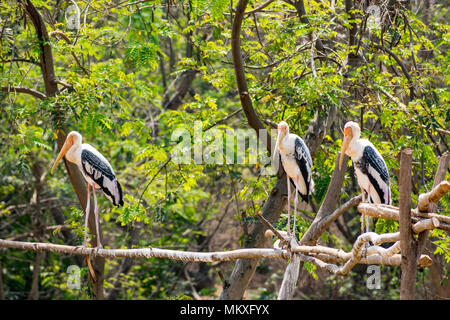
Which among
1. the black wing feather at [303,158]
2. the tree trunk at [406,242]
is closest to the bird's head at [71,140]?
the black wing feather at [303,158]

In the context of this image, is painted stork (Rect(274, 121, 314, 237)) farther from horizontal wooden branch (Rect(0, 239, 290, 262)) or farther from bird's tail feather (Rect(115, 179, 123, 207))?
bird's tail feather (Rect(115, 179, 123, 207))

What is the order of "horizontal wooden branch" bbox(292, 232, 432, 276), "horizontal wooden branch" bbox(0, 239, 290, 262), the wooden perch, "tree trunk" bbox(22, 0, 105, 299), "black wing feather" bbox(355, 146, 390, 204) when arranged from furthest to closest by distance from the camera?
1. "tree trunk" bbox(22, 0, 105, 299)
2. "black wing feather" bbox(355, 146, 390, 204)
3. "horizontal wooden branch" bbox(0, 239, 290, 262)
4. "horizontal wooden branch" bbox(292, 232, 432, 276)
5. the wooden perch

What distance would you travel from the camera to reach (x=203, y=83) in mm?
11836

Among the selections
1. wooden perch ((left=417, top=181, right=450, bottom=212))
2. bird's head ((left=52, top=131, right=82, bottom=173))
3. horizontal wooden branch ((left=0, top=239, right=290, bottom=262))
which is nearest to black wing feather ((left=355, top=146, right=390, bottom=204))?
horizontal wooden branch ((left=0, top=239, right=290, bottom=262))

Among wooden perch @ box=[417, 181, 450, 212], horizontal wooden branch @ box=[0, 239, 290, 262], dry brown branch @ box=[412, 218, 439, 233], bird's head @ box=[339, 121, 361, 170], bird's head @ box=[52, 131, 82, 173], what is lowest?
horizontal wooden branch @ box=[0, 239, 290, 262]

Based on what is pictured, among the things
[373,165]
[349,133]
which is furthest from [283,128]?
[373,165]

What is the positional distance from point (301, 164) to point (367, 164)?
1.99ft

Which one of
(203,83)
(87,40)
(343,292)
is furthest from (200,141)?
(343,292)

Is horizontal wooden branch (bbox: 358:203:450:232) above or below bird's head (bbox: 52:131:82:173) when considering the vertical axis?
below

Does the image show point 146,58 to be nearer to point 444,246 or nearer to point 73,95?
point 73,95

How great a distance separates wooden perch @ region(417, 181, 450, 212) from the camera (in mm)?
3092

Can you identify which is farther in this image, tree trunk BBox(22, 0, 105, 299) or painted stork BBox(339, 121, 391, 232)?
tree trunk BBox(22, 0, 105, 299)
